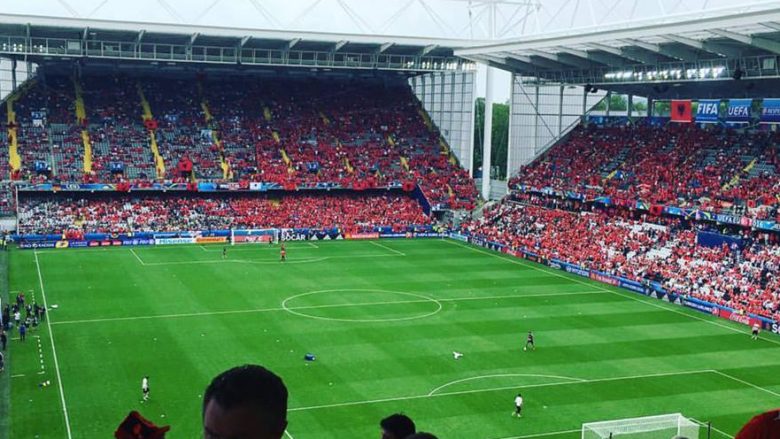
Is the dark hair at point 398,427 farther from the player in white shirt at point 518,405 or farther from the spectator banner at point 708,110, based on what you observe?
the spectator banner at point 708,110

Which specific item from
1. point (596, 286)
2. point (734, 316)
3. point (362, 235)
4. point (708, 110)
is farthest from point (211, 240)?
point (734, 316)

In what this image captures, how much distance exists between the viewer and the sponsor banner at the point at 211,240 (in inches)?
2650

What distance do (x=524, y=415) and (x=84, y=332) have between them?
20.5 metres

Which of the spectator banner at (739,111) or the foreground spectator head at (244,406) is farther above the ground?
the spectator banner at (739,111)

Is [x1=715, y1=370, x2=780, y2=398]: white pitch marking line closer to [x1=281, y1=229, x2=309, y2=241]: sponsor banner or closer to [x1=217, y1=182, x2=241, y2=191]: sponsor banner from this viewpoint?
[x1=281, y1=229, x2=309, y2=241]: sponsor banner

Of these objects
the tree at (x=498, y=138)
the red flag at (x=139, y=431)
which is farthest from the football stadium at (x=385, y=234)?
the tree at (x=498, y=138)

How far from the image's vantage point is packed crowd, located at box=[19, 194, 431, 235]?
6575cm

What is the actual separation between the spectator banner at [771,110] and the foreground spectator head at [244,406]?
58696mm

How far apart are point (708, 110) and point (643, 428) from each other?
41.8 metres

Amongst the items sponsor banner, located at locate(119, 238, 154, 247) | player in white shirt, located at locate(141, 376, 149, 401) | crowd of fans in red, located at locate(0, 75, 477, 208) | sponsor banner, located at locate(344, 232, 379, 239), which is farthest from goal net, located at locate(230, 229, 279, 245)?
player in white shirt, located at locate(141, 376, 149, 401)

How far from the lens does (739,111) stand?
59.6 metres

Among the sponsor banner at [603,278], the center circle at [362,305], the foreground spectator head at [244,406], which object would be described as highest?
the foreground spectator head at [244,406]

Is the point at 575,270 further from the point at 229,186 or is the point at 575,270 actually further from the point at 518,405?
the point at 229,186

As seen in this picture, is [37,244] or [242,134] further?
[242,134]
